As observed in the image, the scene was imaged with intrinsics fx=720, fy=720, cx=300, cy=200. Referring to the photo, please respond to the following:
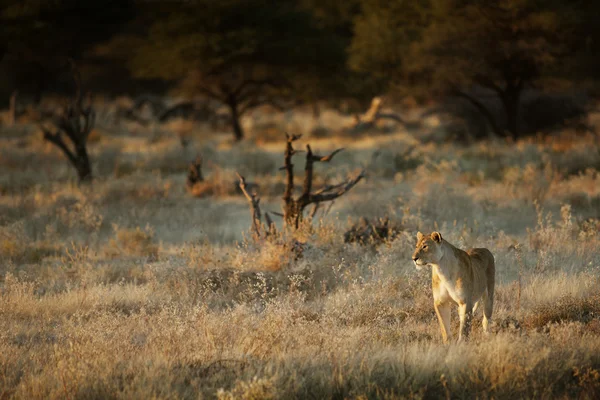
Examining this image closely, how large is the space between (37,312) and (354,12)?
3205cm

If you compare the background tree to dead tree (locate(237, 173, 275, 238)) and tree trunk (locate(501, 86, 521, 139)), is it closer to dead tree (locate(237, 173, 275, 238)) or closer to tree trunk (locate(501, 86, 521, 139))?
tree trunk (locate(501, 86, 521, 139))

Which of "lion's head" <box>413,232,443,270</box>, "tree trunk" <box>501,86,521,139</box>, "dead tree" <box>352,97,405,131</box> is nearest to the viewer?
"lion's head" <box>413,232,443,270</box>

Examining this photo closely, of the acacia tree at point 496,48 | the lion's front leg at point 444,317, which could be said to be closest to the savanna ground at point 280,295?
the lion's front leg at point 444,317

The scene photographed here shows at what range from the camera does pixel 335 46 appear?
87.0ft

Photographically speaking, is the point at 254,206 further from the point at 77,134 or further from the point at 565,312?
the point at 77,134

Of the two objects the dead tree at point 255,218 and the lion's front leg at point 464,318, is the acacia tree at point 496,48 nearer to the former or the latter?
the dead tree at point 255,218

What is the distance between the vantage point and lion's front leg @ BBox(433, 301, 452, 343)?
18.6 ft

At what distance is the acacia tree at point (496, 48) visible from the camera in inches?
784

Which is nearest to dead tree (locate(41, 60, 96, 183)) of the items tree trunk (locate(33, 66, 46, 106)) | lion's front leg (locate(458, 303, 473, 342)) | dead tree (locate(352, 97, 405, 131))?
lion's front leg (locate(458, 303, 473, 342))

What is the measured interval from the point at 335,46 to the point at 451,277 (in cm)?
2191

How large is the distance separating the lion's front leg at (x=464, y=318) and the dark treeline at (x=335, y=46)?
609 inches

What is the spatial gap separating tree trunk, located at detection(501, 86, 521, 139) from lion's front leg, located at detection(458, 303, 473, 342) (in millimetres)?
15783

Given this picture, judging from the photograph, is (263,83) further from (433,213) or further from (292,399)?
(292,399)

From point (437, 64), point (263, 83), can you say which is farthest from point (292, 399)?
point (263, 83)
